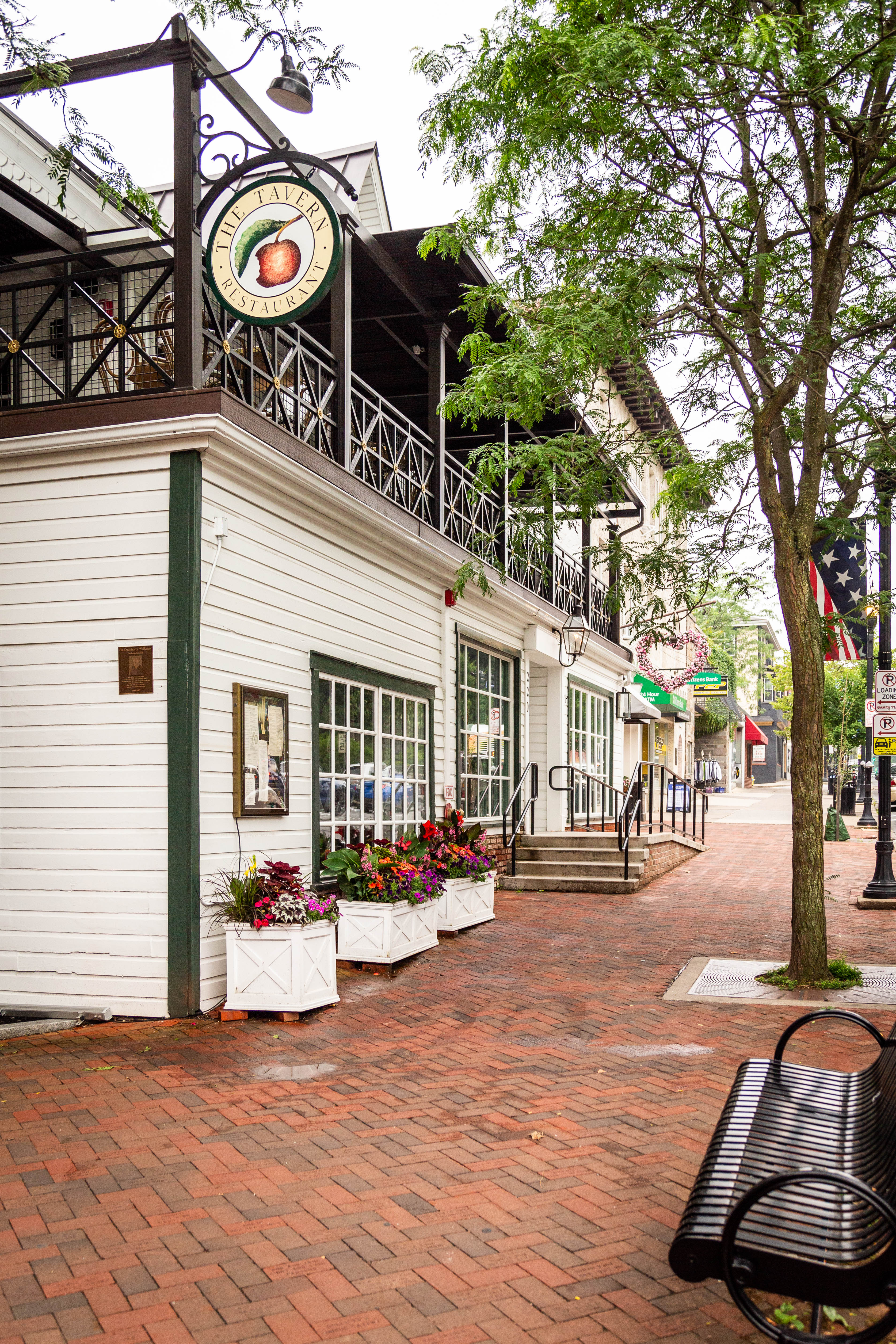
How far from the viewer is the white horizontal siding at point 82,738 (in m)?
7.03

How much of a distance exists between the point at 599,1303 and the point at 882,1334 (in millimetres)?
986

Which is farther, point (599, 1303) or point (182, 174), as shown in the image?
point (182, 174)

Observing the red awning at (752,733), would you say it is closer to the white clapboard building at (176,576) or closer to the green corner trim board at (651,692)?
the green corner trim board at (651,692)

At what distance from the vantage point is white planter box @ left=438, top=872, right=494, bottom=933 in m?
10.1

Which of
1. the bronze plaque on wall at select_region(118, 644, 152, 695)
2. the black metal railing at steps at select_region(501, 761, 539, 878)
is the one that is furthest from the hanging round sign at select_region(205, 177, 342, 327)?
the black metal railing at steps at select_region(501, 761, 539, 878)

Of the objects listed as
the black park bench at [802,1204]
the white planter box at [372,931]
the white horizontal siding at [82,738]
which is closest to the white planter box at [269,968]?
the white horizontal siding at [82,738]

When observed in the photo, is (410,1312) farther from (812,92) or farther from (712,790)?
(712,790)

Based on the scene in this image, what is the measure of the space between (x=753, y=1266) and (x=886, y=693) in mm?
11520

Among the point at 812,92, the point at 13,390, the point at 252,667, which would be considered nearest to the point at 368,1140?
the point at 252,667

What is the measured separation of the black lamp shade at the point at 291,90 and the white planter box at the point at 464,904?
608 centimetres

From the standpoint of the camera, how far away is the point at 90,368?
24.9 ft

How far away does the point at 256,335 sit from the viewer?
31.3 feet

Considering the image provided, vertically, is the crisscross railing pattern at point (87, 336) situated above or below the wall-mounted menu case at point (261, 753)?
above

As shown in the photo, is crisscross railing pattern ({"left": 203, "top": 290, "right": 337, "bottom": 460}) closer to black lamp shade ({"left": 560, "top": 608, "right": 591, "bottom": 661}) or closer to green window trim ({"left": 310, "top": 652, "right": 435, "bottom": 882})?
green window trim ({"left": 310, "top": 652, "right": 435, "bottom": 882})
